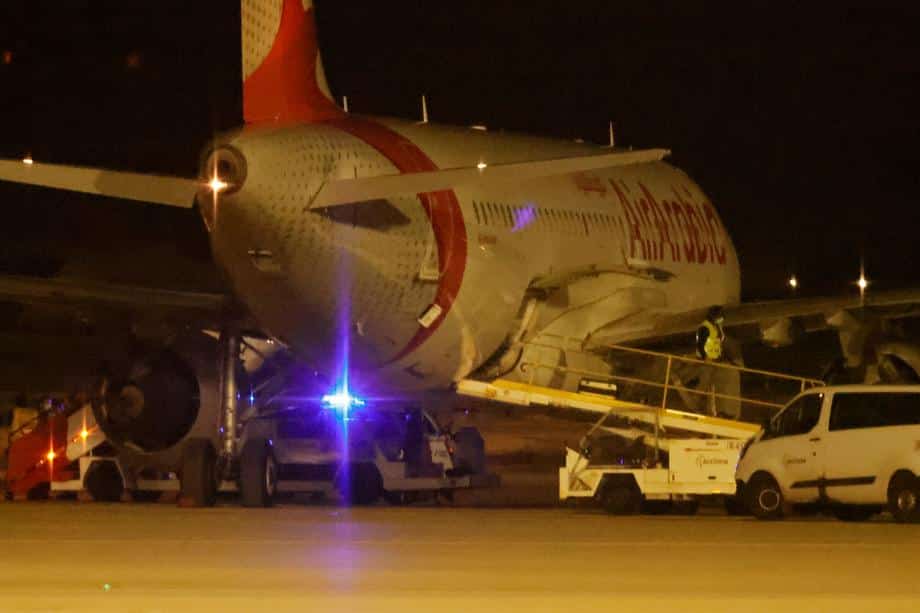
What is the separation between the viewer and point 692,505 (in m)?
25.4

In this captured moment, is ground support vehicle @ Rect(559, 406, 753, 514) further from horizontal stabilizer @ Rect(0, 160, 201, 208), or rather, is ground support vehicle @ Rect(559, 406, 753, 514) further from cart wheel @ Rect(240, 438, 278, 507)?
horizontal stabilizer @ Rect(0, 160, 201, 208)

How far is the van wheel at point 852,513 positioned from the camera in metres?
22.7

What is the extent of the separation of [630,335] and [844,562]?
12.9 metres

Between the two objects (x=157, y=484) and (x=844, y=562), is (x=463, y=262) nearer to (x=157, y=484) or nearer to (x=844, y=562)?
(x=157, y=484)

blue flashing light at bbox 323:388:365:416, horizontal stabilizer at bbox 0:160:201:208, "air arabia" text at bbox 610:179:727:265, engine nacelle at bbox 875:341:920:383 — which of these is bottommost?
blue flashing light at bbox 323:388:365:416

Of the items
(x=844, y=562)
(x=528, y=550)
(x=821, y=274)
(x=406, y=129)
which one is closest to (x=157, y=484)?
(x=406, y=129)

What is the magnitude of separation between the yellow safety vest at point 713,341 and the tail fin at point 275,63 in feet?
20.9

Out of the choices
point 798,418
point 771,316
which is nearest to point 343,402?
point 771,316

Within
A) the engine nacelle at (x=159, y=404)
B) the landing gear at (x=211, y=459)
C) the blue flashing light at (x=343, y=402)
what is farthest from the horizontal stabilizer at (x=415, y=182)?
the engine nacelle at (x=159, y=404)

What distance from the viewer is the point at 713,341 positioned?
27.5 m

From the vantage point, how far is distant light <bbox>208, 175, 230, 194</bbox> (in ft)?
75.4

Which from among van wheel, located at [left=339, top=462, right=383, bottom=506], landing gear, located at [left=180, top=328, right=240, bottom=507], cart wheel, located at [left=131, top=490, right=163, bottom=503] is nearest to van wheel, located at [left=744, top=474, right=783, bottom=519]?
van wheel, located at [left=339, top=462, right=383, bottom=506]

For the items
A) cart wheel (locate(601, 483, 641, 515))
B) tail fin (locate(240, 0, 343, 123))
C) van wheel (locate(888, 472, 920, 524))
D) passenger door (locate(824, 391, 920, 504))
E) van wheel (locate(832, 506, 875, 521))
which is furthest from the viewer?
tail fin (locate(240, 0, 343, 123))

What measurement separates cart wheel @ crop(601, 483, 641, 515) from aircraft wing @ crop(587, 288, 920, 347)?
4164 millimetres
